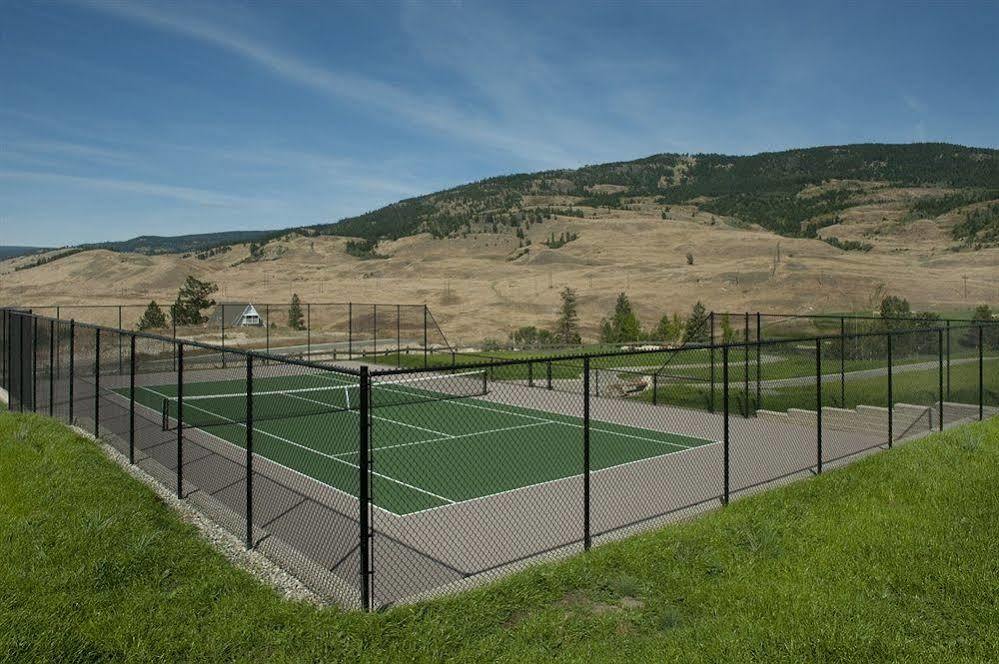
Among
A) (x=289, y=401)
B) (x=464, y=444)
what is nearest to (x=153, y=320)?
(x=289, y=401)

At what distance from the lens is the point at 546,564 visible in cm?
706

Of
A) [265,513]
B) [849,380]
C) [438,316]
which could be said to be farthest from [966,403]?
[438,316]

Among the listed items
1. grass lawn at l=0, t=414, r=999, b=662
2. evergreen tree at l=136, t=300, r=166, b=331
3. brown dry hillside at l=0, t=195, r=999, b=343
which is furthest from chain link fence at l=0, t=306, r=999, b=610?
brown dry hillside at l=0, t=195, r=999, b=343

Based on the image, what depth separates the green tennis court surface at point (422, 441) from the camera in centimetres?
1234

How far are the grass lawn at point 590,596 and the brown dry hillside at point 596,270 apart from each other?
5619cm

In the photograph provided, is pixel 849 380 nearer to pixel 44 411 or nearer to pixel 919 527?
pixel 919 527

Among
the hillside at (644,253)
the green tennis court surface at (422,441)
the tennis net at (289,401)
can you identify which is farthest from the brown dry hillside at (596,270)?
the green tennis court surface at (422,441)

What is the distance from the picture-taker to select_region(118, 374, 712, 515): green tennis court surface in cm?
1234

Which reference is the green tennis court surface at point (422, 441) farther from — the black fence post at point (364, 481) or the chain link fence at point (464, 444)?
the black fence post at point (364, 481)

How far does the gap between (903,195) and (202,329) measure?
13351cm

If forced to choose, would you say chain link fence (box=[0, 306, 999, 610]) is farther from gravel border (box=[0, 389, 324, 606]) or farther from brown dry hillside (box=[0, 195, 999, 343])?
brown dry hillside (box=[0, 195, 999, 343])

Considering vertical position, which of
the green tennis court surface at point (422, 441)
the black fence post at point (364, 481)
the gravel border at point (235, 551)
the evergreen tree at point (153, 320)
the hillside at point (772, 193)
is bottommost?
the green tennis court surface at point (422, 441)

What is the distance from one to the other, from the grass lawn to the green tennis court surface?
3.18 metres

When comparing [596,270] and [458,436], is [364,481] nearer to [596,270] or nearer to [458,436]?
[458,436]
